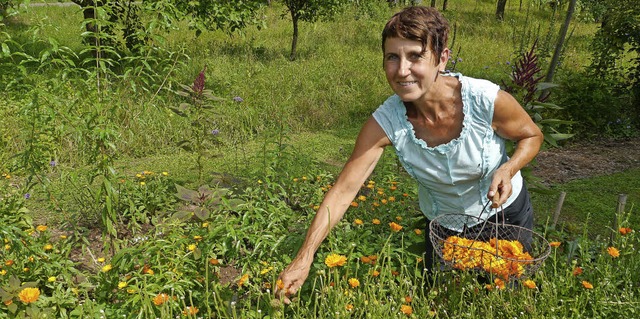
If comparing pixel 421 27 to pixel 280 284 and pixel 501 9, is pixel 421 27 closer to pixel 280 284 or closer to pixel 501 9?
pixel 280 284

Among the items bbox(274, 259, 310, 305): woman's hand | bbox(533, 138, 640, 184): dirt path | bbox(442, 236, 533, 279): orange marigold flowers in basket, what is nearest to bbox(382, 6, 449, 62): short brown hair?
bbox(442, 236, 533, 279): orange marigold flowers in basket

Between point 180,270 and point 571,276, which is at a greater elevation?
point 571,276

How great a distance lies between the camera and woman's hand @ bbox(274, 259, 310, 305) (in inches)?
71.8

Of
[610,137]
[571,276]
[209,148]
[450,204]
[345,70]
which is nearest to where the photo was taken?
[571,276]

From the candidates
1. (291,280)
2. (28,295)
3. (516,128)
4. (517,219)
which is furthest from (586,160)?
(28,295)

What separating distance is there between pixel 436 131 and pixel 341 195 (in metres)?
0.48

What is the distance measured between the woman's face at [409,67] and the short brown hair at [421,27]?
0.07ft

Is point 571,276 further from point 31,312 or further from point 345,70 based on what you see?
point 345,70

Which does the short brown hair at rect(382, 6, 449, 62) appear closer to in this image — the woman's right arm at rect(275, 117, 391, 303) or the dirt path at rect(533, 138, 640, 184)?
the woman's right arm at rect(275, 117, 391, 303)

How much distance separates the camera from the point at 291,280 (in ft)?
6.17

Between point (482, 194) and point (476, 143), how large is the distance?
0.25m

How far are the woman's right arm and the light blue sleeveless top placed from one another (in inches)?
2.8

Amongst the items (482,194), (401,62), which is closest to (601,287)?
(482,194)

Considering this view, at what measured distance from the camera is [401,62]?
205 centimetres
